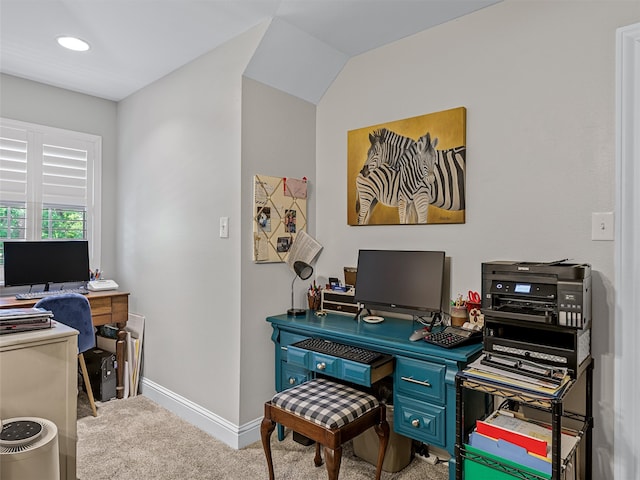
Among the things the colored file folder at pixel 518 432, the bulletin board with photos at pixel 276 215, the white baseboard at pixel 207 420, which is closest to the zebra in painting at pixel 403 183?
the bulletin board with photos at pixel 276 215

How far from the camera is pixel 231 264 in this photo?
2604mm

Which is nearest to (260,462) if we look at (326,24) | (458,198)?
(458,198)

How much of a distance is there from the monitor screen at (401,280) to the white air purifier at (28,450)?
164cm

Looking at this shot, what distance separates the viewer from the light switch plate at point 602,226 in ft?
6.14

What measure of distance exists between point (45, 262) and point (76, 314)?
0.73 m

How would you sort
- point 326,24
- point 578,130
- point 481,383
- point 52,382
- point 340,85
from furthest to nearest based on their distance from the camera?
point 340,85 → point 326,24 → point 578,130 → point 52,382 → point 481,383

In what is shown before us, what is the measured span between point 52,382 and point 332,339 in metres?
1.33

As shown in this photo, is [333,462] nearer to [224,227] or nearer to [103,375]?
[224,227]

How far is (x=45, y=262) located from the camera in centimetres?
327

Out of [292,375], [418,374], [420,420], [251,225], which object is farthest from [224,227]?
[420,420]

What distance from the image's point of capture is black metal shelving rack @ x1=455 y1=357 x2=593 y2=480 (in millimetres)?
1463

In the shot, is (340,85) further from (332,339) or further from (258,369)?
(258,369)

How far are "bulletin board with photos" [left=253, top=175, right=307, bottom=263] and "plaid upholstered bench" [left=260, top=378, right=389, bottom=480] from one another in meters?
0.89

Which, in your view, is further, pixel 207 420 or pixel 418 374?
pixel 207 420
